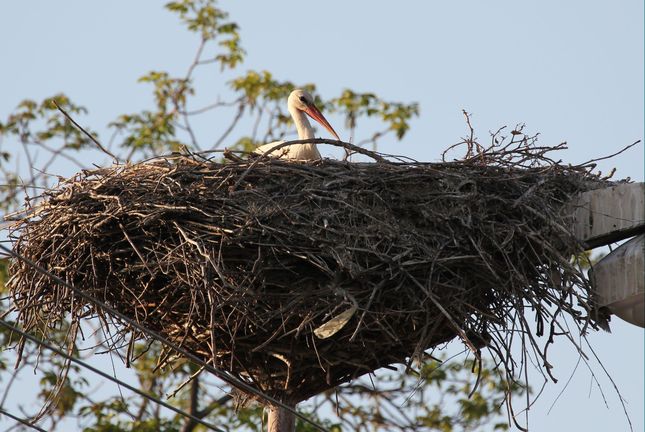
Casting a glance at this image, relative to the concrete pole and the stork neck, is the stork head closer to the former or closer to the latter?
the stork neck

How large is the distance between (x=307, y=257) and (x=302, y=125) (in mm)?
3351

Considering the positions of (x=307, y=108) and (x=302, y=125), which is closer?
(x=302, y=125)

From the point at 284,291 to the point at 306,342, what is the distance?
0.30m

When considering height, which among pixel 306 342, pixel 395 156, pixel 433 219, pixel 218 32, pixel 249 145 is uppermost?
pixel 218 32

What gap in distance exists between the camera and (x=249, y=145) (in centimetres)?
1577

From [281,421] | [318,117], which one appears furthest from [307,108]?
[281,421]

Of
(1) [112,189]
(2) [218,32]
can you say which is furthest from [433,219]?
(2) [218,32]

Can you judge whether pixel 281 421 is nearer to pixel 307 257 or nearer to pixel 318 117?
pixel 307 257

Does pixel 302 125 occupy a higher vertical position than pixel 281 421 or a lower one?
higher

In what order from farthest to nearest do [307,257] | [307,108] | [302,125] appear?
[307,108]
[302,125]
[307,257]

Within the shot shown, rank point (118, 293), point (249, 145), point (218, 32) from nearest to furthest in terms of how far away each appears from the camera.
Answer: point (118, 293), point (249, 145), point (218, 32)

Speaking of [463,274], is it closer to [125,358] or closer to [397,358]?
[397,358]

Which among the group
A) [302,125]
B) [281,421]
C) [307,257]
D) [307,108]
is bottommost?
[281,421]

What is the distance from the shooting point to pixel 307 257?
25.8 ft
